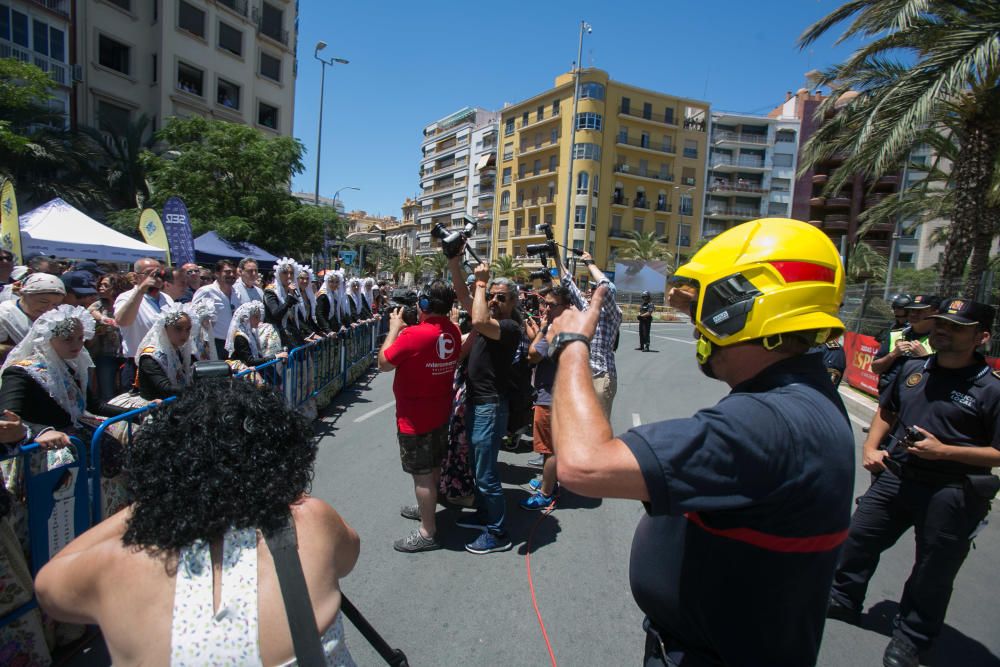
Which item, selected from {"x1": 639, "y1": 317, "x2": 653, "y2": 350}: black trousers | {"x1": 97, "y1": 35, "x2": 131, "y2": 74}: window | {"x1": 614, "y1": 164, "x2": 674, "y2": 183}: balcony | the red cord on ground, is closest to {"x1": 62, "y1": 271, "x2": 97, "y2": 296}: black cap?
the red cord on ground

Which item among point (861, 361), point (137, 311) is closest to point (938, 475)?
point (137, 311)

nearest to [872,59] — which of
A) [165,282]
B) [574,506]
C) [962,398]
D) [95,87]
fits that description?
[962,398]

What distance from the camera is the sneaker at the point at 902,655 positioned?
2.79 metres

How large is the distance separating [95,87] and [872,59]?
101 ft

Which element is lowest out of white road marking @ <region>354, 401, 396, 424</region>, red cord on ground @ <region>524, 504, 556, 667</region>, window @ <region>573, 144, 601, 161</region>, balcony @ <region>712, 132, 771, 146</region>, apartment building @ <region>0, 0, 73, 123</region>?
white road marking @ <region>354, 401, 396, 424</region>

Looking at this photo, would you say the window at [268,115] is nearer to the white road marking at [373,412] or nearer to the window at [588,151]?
the window at [588,151]

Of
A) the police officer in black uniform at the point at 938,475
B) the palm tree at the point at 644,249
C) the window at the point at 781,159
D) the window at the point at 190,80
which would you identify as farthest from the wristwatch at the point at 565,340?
the window at the point at 781,159

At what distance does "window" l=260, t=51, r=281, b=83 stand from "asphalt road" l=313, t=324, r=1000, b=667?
1343 inches

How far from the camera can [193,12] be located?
27.8m

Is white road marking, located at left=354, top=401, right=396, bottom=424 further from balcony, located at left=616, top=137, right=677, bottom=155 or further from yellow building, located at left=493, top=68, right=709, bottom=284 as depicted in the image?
balcony, located at left=616, top=137, right=677, bottom=155

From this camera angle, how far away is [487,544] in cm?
393

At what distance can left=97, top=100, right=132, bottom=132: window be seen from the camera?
81.4 ft

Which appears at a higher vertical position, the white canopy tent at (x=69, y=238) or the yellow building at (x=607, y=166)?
the yellow building at (x=607, y=166)

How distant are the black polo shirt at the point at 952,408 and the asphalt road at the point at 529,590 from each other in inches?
43.4
